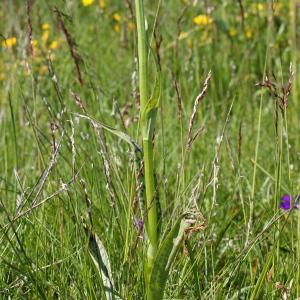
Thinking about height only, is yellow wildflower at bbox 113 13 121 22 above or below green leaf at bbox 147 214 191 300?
below

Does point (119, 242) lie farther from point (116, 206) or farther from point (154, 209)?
point (154, 209)

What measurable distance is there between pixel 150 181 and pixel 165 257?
0.48 ft

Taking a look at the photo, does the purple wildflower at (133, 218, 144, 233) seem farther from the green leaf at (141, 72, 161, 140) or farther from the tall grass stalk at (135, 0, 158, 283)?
the green leaf at (141, 72, 161, 140)

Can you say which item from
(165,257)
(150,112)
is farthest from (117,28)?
(165,257)

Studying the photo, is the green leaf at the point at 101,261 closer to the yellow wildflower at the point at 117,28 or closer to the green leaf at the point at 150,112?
the green leaf at the point at 150,112

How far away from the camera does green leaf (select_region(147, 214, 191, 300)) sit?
141 cm

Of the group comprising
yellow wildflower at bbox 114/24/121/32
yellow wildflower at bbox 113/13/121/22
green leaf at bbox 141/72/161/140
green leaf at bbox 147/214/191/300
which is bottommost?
yellow wildflower at bbox 114/24/121/32

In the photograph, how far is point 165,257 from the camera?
4.68 feet

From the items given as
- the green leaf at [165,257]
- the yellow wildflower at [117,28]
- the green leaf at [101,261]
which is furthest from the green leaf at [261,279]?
the yellow wildflower at [117,28]

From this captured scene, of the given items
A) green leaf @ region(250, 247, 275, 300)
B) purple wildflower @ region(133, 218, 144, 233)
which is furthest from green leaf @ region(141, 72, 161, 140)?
green leaf @ region(250, 247, 275, 300)

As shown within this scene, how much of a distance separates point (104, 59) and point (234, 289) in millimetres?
1934

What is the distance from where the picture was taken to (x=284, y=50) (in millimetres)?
3582

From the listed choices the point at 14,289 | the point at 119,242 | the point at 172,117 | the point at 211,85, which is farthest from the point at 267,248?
the point at 211,85

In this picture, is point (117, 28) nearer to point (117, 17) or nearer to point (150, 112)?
point (117, 17)
